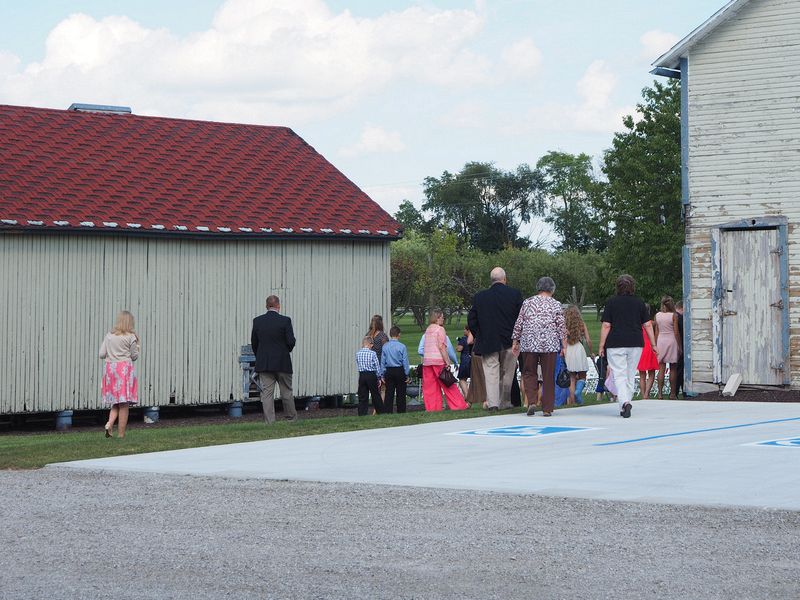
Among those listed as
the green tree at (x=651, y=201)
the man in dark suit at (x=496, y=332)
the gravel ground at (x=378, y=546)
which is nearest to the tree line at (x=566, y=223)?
the green tree at (x=651, y=201)

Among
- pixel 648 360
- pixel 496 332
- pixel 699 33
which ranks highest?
pixel 699 33

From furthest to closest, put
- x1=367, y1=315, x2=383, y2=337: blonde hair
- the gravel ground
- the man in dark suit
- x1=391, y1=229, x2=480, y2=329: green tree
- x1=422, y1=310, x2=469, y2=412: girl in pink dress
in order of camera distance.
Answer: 1. x1=391, y1=229, x2=480, y2=329: green tree
2. x1=367, y1=315, x2=383, y2=337: blonde hair
3. x1=422, y1=310, x2=469, y2=412: girl in pink dress
4. the man in dark suit
5. the gravel ground

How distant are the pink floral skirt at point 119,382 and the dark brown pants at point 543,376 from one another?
480cm

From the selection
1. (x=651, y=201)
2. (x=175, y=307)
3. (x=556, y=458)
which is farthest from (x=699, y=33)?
(x=651, y=201)

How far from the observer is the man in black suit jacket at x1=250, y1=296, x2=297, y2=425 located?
1906 cm

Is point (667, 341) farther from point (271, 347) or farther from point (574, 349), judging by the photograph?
point (271, 347)

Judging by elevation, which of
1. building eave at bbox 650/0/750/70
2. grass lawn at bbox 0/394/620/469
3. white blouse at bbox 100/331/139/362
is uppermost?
building eave at bbox 650/0/750/70

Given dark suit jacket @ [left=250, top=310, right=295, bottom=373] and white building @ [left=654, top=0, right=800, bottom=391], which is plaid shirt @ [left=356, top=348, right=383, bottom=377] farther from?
white building @ [left=654, top=0, right=800, bottom=391]

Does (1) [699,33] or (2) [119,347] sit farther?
(1) [699,33]

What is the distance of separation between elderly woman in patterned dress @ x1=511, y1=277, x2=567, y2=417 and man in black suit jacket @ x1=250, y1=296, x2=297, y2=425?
3848 millimetres

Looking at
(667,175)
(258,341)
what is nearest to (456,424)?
(258,341)

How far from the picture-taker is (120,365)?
16578mm

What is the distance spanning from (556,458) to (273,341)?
25.8 ft

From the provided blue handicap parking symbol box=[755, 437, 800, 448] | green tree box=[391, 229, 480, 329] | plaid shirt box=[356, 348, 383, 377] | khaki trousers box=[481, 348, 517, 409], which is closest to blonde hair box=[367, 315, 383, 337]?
plaid shirt box=[356, 348, 383, 377]
